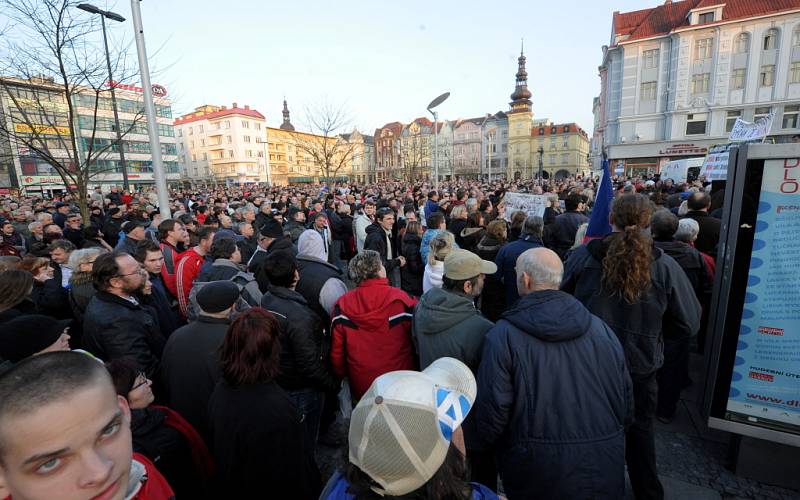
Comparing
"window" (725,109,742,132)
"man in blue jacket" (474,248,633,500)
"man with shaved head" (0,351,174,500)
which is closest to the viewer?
"man with shaved head" (0,351,174,500)

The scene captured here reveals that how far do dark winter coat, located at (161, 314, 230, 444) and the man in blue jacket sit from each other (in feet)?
6.15

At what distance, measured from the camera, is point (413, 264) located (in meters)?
5.87

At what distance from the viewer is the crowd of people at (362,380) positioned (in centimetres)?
110

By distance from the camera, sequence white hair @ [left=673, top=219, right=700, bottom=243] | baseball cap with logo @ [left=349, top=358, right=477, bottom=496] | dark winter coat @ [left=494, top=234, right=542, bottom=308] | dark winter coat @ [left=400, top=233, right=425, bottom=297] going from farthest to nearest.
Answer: dark winter coat @ [left=400, top=233, right=425, bottom=297] < dark winter coat @ [left=494, top=234, right=542, bottom=308] < white hair @ [left=673, top=219, right=700, bottom=243] < baseball cap with logo @ [left=349, top=358, right=477, bottom=496]

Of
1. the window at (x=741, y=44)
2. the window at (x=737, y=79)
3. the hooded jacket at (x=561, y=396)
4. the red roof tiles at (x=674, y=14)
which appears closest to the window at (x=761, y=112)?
the window at (x=737, y=79)

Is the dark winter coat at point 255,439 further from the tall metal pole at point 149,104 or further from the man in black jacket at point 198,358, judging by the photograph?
the tall metal pole at point 149,104

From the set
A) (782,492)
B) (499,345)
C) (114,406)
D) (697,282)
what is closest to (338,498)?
(114,406)

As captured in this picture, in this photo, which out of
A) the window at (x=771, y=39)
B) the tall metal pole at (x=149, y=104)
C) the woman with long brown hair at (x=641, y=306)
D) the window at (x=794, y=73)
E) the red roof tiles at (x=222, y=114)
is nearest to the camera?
the woman with long brown hair at (x=641, y=306)

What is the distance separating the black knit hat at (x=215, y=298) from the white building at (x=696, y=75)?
118 feet

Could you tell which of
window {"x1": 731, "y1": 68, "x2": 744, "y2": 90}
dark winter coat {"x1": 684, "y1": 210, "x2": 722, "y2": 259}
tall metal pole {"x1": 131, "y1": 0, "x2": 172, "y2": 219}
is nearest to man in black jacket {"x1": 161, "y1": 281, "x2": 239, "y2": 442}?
dark winter coat {"x1": 684, "y1": 210, "x2": 722, "y2": 259}

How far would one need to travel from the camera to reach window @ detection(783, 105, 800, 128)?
111 ft

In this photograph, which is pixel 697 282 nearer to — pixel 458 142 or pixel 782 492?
pixel 782 492

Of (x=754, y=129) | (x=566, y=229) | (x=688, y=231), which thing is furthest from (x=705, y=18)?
(x=688, y=231)

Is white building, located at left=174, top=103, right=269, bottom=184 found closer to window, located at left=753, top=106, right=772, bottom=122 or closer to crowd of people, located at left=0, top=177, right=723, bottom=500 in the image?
window, located at left=753, top=106, right=772, bottom=122
